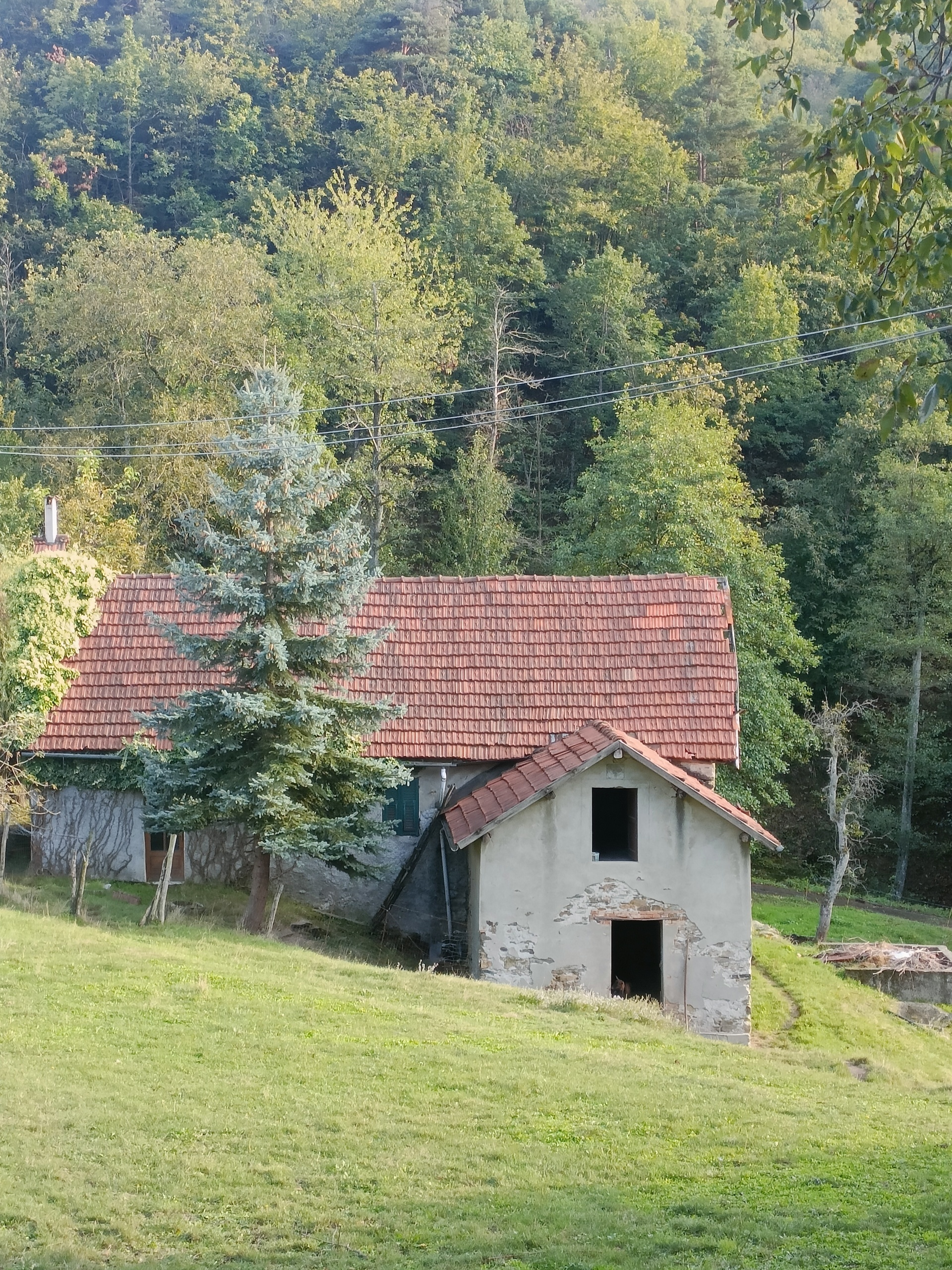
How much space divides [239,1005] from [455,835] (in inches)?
211

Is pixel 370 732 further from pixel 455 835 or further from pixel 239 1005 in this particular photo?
pixel 239 1005

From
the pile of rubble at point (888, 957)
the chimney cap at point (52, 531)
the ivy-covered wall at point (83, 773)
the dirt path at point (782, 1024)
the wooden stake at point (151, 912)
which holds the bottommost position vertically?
the dirt path at point (782, 1024)

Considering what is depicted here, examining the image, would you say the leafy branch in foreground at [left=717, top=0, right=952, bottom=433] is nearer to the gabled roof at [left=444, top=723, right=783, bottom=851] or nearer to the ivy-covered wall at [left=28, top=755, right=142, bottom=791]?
the gabled roof at [left=444, top=723, right=783, bottom=851]

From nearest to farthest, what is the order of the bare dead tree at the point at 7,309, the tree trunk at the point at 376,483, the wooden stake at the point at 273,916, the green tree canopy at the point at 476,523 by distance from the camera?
the wooden stake at the point at 273,916, the tree trunk at the point at 376,483, the green tree canopy at the point at 476,523, the bare dead tree at the point at 7,309

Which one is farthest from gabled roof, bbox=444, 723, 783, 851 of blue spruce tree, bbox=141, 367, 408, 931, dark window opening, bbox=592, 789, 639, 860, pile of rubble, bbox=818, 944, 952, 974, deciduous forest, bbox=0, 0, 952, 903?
deciduous forest, bbox=0, 0, 952, 903

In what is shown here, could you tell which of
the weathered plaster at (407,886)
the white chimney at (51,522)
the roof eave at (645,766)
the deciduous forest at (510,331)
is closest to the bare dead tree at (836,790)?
the deciduous forest at (510,331)

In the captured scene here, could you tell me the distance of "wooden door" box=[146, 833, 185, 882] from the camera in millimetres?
22328

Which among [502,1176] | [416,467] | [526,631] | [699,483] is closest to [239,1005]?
[502,1176]

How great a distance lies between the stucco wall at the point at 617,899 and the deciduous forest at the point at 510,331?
442 inches

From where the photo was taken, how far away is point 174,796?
63.2 feet

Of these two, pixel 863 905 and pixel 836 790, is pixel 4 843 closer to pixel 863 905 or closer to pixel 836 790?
pixel 836 790

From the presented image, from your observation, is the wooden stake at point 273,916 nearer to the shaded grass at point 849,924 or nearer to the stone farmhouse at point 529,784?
the stone farmhouse at point 529,784

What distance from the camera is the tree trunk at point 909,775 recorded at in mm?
→ 34219

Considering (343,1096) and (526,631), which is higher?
(526,631)
